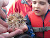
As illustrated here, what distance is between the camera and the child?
0.50 metres

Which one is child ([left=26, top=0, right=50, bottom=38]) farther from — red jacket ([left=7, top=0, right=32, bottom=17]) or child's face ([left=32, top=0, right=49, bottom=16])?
red jacket ([left=7, top=0, right=32, bottom=17])

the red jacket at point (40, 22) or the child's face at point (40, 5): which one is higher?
the child's face at point (40, 5)

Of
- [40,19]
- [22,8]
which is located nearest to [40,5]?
[40,19]

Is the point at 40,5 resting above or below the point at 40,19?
above

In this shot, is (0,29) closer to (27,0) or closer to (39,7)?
(39,7)

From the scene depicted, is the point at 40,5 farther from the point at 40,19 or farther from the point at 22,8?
the point at 22,8

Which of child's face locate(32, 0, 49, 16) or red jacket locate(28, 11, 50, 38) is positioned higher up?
child's face locate(32, 0, 49, 16)

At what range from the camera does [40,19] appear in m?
0.59

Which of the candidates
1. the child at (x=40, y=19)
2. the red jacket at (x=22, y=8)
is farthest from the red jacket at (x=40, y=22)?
the red jacket at (x=22, y=8)

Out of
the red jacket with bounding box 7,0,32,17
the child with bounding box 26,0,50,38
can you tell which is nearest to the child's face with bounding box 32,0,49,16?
the child with bounding box 26,0,50,38

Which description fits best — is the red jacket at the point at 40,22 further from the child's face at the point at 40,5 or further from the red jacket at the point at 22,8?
the red jacket at the point at 22,8

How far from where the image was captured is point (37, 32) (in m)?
0.56

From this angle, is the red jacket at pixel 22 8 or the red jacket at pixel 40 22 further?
the red jacket at pixel 22 8

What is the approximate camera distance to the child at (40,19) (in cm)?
50
